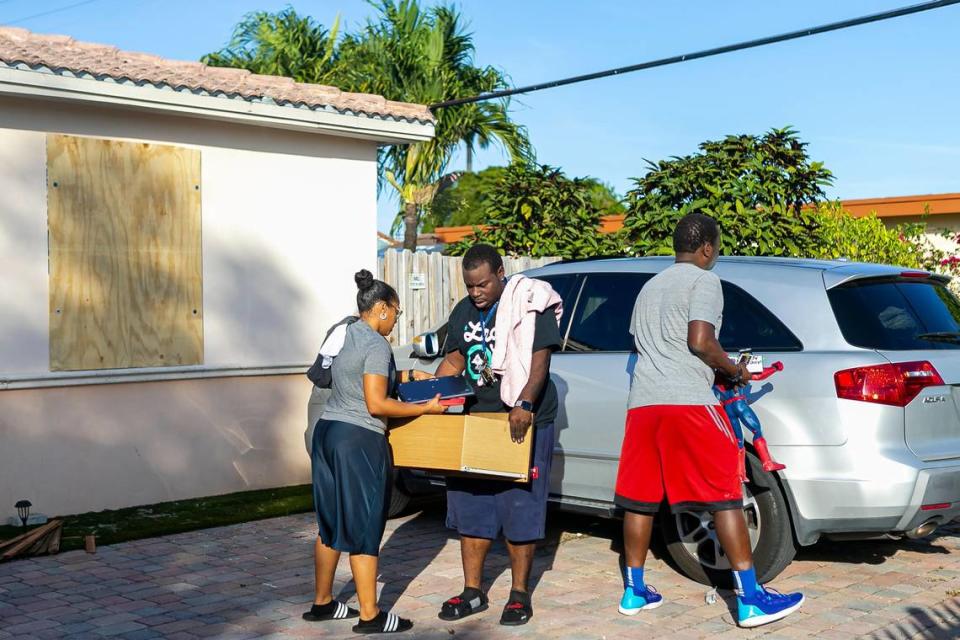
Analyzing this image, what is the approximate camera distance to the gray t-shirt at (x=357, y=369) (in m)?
5.49

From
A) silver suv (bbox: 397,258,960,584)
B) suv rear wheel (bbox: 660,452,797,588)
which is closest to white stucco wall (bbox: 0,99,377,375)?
silver suv (bbox: 397,258,960,584)

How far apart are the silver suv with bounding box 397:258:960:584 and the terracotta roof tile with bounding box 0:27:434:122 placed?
13.1 feet

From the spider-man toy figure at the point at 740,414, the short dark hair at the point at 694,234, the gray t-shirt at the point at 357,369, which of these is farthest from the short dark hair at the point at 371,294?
the spider-man toy figure at the point at 740,414

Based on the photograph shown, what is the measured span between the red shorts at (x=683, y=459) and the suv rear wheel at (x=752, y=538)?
55 cm

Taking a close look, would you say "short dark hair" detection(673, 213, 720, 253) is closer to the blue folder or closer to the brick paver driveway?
the blue folder

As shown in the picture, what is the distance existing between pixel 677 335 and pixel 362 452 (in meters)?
1.63

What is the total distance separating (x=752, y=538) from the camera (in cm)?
621

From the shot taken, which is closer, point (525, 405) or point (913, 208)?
point (525, 405)

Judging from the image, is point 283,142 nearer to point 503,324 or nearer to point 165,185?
point 165,185

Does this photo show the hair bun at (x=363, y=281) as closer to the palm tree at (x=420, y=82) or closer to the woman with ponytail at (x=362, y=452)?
the woman with ponytail at (x=362, y=452)

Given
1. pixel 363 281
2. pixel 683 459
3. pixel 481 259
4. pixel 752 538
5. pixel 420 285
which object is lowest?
pixel 752 538

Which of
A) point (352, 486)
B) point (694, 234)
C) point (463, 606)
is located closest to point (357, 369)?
point (352, 486)

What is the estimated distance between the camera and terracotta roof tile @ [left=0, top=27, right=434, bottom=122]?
820 centimetres

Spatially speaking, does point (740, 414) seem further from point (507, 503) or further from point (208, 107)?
point (208, 107)
